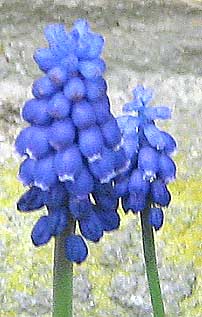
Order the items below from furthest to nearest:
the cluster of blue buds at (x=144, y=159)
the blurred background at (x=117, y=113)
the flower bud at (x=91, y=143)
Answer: the blurred background at (x=117, y=113) → the cluster of blue buds at (x=144, y=159) → the flower bud at (x=91, y=143)

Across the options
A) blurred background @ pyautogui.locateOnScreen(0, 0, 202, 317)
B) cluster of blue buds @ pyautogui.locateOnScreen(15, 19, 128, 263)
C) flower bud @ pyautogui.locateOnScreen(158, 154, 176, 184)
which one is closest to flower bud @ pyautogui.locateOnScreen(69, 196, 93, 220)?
cluster of blue buds @ pyautogui.locateOnScreen(15, 19, 128, 263)

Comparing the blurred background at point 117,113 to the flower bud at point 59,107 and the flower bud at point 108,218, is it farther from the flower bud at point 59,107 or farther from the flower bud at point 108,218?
the flower bud at point 59,107

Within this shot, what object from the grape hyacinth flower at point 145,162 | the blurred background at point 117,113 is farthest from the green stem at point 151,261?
the blurred background at point 117,113

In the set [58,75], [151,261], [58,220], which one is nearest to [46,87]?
[58,75]

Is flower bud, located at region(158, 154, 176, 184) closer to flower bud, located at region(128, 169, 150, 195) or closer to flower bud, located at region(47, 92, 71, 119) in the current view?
flower bud, located at region(128, 169, 150, 195)

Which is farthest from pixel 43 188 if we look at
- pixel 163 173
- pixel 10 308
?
pixel 10 308
